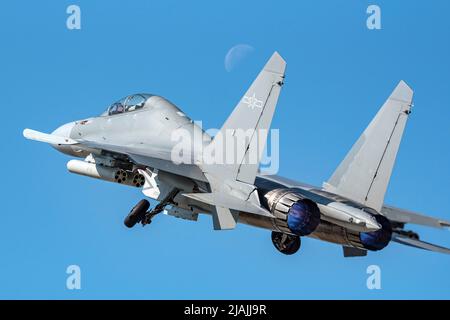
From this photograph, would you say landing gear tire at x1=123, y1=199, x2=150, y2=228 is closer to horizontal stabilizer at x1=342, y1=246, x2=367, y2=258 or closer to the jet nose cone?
the jet nose cone

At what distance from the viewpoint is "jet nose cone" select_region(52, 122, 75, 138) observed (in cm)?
2550

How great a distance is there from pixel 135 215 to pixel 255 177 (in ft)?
10.5

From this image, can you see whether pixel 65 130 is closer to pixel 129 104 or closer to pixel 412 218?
pixel 129 104

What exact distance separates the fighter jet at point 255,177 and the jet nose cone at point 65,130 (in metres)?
1.74

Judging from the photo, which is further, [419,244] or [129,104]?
[129,104]

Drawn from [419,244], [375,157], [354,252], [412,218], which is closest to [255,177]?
[375,157]

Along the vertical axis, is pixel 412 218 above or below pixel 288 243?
above

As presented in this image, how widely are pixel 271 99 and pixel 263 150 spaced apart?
1.12 meters

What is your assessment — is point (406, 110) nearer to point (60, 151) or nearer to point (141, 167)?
point (141, 167)

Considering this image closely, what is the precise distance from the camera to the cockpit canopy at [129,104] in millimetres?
24547

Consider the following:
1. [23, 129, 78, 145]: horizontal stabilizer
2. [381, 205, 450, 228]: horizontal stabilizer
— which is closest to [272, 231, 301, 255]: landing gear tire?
[381, 205, 450, 228]: horizontal stabilizer

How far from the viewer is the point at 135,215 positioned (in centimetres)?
2212

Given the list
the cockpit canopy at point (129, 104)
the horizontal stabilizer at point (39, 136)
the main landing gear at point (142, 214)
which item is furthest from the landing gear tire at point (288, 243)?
the horizontal stabilizer at point (39, 136)

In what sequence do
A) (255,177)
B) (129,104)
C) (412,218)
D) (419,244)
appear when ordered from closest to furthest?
(255,177) → (419,244) → (412,218) → (129,104)
